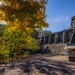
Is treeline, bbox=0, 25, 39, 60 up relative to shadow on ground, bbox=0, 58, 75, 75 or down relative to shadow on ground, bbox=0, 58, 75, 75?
up

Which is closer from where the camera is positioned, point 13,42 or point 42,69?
point 42,69

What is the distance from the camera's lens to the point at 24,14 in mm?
11344

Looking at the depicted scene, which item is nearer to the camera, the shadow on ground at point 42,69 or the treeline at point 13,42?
the shadow on ground at point 42,69

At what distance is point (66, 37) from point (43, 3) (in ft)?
165

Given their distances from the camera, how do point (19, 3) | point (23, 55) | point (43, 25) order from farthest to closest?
point (23, 55) < point (43, 25) < point (19, 3)

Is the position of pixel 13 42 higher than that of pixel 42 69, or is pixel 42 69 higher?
pixel 13 42

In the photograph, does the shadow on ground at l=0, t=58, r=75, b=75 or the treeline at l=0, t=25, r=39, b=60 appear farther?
the treeline at l=0, t=25, r=39, b=60

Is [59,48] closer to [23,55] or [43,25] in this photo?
[23,55]

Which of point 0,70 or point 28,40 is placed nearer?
point 0,70

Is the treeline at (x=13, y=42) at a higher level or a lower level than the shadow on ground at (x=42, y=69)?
higher

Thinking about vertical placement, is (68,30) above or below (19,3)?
above

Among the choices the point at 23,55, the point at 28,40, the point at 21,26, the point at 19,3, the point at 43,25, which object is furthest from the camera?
the point at 23,55

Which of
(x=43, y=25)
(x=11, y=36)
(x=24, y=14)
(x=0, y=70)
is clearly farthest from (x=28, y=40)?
(x=24, y=14)

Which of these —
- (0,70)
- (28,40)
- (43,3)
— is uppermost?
(43,3)
